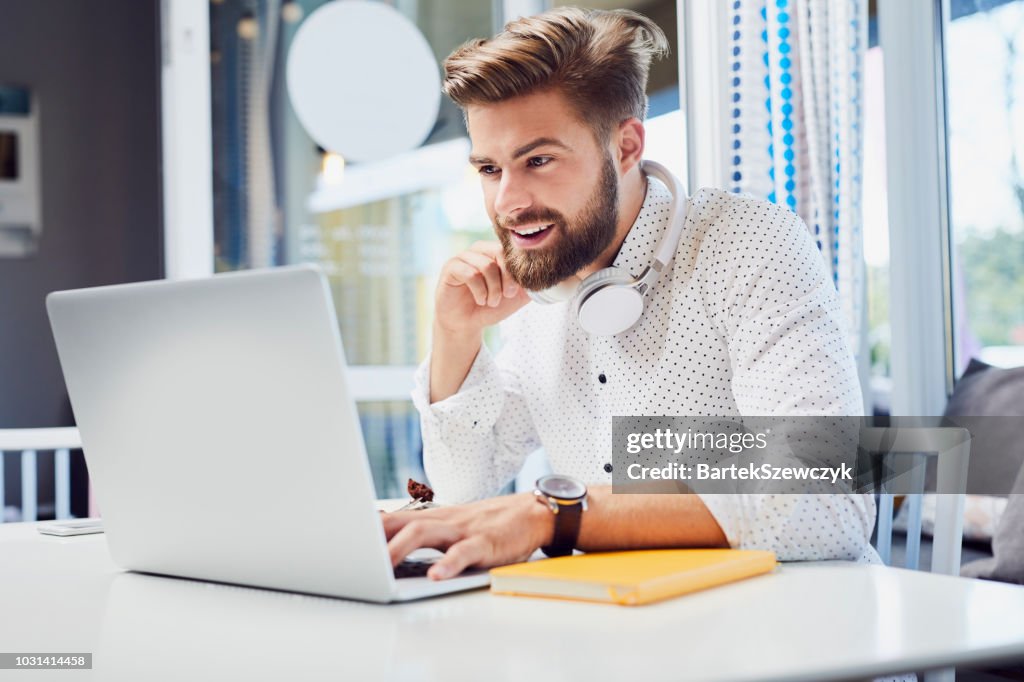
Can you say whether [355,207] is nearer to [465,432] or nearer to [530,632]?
[465,432]

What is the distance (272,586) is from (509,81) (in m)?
0.82

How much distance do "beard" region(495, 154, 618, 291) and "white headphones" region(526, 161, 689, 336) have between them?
4 centimetres

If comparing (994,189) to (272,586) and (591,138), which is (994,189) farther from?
(272,586)

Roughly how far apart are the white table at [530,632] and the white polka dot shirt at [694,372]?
117mm

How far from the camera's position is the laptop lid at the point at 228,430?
750mm

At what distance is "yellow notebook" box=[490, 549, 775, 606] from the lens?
2.62 feet

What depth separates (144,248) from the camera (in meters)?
3.69

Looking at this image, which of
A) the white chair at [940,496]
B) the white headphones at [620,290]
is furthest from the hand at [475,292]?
the white chair at [940,496]

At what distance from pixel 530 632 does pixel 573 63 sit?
0.96m

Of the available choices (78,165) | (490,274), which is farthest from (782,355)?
(78,165)

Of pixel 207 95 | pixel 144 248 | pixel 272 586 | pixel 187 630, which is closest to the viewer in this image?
pixel 187 630

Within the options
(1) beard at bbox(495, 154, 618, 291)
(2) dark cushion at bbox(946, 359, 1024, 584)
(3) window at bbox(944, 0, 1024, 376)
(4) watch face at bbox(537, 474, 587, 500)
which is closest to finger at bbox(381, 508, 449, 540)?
(4) watch face at bbox(537, 474, 587, 500)

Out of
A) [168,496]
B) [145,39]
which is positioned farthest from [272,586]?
[145,39]

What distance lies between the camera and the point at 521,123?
4.65 feet
